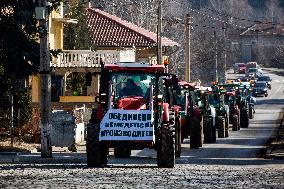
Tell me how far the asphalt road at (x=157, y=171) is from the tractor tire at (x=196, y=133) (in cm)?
35

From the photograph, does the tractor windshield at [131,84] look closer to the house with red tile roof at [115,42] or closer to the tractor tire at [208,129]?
the tractor tire at [208,129]

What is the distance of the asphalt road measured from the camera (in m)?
22.1

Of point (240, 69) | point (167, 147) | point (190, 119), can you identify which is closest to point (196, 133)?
point (190, 119)

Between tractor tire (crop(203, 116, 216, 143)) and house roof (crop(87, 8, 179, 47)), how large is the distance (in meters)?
33.3

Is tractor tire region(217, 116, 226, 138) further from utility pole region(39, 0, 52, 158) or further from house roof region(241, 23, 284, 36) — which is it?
house roof region(241, 23, 284, 36)

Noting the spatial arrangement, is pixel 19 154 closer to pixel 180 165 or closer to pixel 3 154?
pixel 3 154

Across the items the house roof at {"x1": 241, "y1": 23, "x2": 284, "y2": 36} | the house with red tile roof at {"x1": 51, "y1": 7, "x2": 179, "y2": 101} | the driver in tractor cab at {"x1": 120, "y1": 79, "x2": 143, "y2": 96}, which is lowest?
the driver in tractor cab at {"x1": 120, "y1": 79, "x2": 143, "y2": 96}

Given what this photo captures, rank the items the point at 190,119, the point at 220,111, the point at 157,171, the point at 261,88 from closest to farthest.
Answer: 1. the point at 157,171
2. the point at 190,119
3. the point at 220,111
4. the point at 261,88

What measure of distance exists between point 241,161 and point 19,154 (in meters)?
7.11

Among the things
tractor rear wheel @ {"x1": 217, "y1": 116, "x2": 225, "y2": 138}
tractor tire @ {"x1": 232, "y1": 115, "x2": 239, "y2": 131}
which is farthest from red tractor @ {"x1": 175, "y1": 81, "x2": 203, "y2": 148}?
tractor tire @ {"x1": 232, "y1": 115, "x2": 239, "y2": 131}

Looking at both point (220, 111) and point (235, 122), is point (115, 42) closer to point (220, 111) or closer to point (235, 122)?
point (235, 122)

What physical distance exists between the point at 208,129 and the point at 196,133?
396cm

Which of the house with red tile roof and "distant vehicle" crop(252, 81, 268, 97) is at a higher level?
the house with red tile roof

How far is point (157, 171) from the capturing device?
26.7 m
